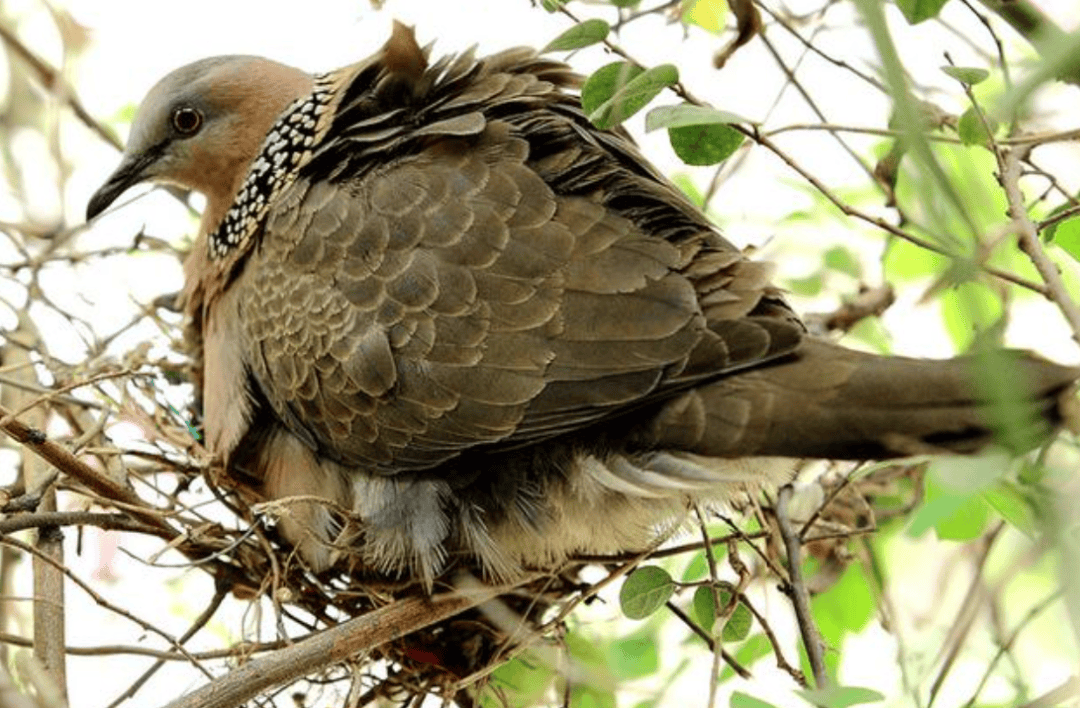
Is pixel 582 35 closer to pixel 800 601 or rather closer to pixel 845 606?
pixel 800 601

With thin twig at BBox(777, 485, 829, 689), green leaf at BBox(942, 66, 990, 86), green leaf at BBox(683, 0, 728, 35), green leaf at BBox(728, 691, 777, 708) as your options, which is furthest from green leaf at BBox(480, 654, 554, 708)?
green leaf at BBox(942, 66, 990, 86)

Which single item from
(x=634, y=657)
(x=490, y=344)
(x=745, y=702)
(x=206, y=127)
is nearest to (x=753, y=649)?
(x=634, y=657)

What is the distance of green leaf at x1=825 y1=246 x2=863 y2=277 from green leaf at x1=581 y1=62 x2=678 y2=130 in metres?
0.84

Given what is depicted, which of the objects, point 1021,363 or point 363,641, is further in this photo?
point 363,641

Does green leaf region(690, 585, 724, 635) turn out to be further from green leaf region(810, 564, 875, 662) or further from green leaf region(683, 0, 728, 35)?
green leaf region(683, 0, 728, 35)

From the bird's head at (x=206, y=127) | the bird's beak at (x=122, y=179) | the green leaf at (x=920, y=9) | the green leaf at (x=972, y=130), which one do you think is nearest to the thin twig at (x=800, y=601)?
the green leaf at (x=972, y=130)

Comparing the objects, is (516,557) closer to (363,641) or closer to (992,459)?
(363,641)

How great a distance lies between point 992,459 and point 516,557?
90 centimetres

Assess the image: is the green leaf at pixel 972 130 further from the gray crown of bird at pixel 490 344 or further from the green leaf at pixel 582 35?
the green leaf at pixel 582 35

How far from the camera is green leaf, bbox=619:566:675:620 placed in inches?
60.9

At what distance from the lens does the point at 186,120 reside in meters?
2.15

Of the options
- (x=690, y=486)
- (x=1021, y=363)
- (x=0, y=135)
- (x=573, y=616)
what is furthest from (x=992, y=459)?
(x=0, y=135)

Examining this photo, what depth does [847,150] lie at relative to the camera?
1699 millimetres

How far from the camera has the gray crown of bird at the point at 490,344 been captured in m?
1.45
